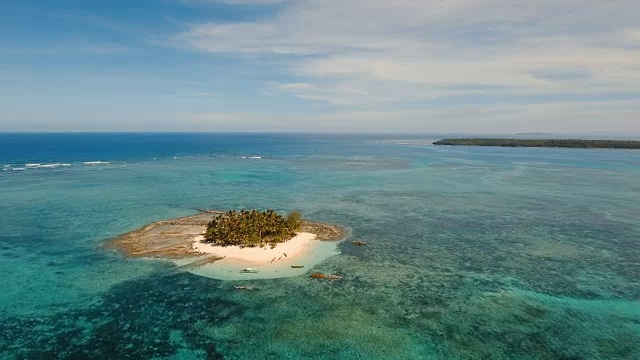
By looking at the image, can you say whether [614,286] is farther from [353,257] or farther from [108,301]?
[108,301]

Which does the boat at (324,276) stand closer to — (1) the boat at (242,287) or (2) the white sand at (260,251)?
(2) the white sand at (260,251)

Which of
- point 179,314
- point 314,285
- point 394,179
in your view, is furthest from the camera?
point 394,179

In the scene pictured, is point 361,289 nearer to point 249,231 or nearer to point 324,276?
point 324,276

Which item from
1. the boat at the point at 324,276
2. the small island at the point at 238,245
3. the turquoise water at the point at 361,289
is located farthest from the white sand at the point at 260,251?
the boat at the point at 324,276

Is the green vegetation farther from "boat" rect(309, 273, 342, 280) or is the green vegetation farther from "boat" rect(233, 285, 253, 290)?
"boat" rect(233, 285, 253, 290)

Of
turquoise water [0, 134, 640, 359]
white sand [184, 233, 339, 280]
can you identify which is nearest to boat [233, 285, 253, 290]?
turquoise water [0, 134, 640, 359]

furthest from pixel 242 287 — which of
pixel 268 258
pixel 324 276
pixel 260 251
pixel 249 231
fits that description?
pixel 249 231

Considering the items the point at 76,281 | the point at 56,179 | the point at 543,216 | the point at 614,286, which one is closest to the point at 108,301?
the point at 76,281

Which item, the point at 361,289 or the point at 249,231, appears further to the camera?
the point at 249,231
